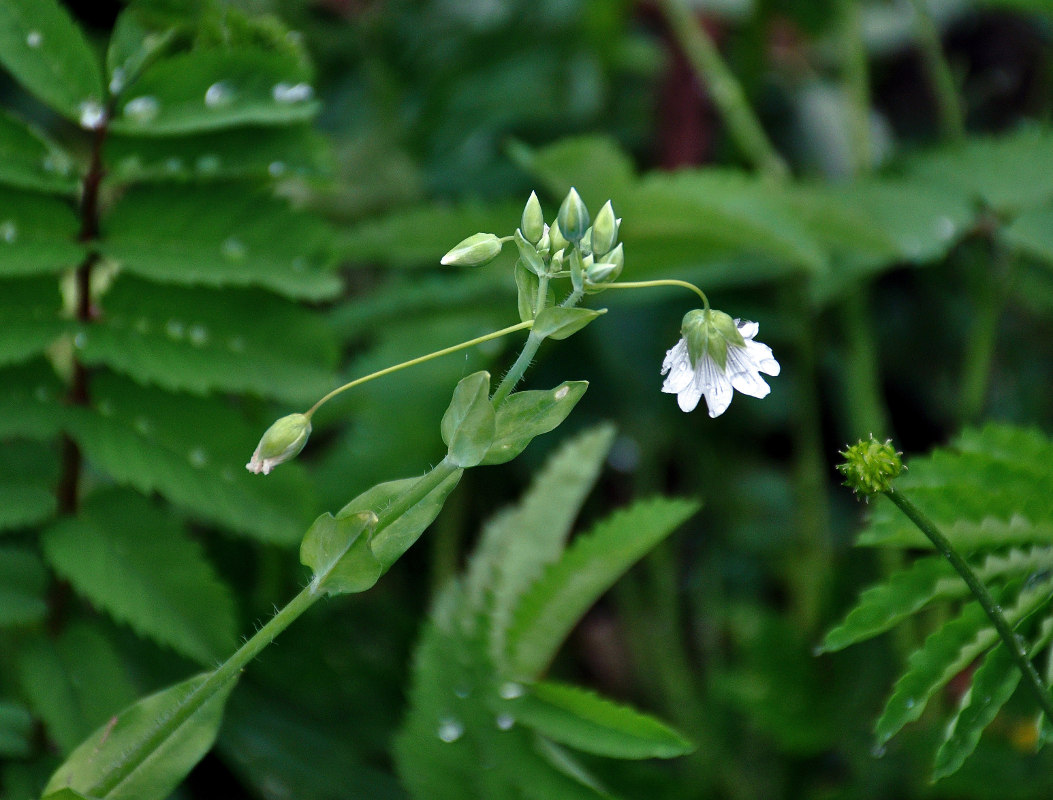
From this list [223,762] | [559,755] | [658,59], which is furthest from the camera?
[658,59]

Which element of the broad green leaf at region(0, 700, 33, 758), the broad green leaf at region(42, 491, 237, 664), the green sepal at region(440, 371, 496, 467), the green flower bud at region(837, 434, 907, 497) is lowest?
the broad green leaf at region(0, 700, 33, 758)

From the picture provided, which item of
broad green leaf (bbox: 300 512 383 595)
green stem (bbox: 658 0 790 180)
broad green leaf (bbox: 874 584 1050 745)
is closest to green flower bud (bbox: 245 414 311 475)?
broad green leaf (bbox: 300 512 383 595)

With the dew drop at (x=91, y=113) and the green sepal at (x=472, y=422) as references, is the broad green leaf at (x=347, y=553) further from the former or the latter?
the dew drop at (x=91, y=113)

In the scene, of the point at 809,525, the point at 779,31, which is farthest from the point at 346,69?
the point at 809,525

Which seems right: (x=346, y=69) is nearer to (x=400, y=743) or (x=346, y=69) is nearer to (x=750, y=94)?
(x=750, y=94)

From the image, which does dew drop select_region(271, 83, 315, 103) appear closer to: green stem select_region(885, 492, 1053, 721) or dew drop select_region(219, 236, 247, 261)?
dew drop select_region(219, 236, 247, 261)

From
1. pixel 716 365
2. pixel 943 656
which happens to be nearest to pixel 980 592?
pixel 943 656

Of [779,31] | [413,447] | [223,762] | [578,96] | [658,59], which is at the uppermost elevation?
[779,31]

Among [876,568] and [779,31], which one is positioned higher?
[779,31]
